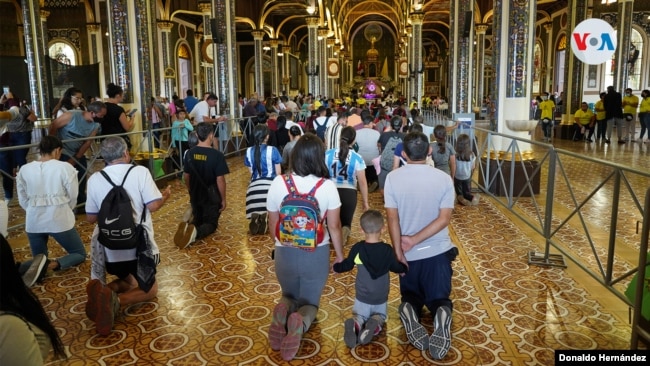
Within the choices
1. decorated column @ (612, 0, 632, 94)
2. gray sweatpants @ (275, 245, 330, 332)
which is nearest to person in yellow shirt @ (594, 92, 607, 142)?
decorated column @ (612, 0, 632, 94)

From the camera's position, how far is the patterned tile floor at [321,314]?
3078mm

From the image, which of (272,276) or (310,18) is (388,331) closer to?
(272,276)

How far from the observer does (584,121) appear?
49.0ft

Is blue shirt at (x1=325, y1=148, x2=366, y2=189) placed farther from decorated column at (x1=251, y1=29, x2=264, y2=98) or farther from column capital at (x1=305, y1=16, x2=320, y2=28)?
column capital at (x1=305, y1=16, x2=320, y2=28)

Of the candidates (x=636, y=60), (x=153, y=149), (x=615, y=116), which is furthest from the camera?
(x=636, y=60)

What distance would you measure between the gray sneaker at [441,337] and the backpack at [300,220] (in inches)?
33.8

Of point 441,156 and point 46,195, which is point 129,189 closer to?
point 46,195

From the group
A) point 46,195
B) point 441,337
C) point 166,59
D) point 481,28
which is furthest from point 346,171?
point 481,28

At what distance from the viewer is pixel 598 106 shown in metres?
14.5

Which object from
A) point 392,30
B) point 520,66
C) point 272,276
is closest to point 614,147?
point 520,66

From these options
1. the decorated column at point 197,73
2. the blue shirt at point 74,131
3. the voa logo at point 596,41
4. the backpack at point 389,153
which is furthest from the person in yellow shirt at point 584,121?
the decorated column at point 197,73

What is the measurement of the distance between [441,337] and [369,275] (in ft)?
1.79

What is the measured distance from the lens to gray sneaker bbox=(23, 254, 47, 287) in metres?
4.04

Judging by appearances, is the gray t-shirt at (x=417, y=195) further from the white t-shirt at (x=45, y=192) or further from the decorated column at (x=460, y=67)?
the decorated column at (x=460, y=67)
